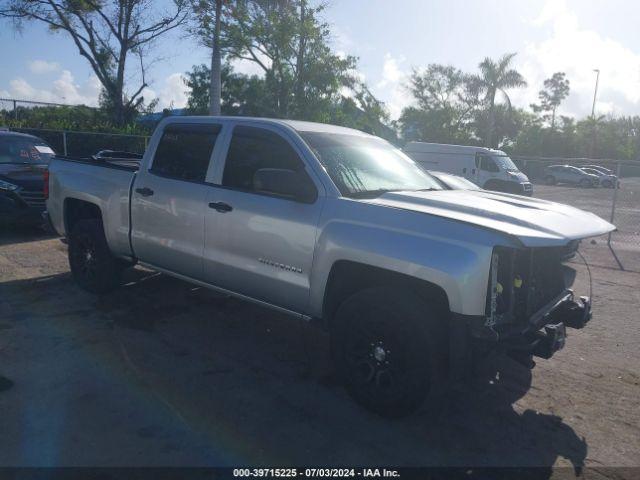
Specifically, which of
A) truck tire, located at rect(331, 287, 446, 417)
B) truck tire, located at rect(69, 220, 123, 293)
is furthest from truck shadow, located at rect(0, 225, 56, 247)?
truck tire, located at rect(331, 287, 446, 417)

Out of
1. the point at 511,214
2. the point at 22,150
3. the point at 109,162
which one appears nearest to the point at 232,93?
the point at 22,150

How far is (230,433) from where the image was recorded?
3.54 meters

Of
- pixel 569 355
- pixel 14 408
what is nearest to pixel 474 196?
pixel 569 355

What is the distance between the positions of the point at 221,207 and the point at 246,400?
1604 mm

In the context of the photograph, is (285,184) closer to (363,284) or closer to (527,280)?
(363,284)

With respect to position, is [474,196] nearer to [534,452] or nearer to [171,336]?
[534,452]

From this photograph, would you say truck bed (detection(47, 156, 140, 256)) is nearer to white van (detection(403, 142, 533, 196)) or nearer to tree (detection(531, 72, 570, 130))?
white van (detection(403, 142, 533, 196))

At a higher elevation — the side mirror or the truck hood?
the side mirror

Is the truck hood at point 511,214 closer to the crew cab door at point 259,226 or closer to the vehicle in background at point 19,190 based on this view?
the crew cab door at point 259,226

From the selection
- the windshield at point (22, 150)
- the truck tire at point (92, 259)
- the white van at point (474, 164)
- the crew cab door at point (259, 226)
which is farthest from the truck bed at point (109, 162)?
the white van at point (474, 164)

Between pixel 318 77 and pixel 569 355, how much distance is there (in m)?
23.4

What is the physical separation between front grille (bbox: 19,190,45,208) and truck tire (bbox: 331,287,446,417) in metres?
6.89

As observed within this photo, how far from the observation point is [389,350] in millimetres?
3680

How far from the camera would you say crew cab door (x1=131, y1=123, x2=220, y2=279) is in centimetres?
499
